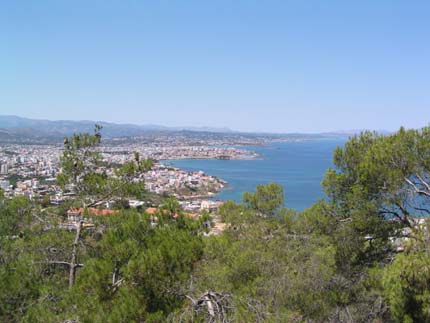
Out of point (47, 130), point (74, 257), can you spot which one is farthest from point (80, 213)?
A: point (47, 130)

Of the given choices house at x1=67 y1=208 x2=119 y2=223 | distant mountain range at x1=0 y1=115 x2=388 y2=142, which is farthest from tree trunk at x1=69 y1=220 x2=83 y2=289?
distant mountain range at x1=0 y1=115 x2=388 y2=142

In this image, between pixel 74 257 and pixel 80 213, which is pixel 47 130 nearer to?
pixel 80 213

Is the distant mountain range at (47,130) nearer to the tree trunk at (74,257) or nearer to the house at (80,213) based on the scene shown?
the house at (80,213)

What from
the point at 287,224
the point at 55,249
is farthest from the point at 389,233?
the point at 55,249

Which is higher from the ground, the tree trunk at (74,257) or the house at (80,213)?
the house at (80,213)

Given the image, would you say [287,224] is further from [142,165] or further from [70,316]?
[70,316]

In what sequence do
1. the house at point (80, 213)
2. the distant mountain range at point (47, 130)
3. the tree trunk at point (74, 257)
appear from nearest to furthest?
the tree trunk at point (74, 257) → the house at point (80, 213) → the distant mountain range at point (47, 130)

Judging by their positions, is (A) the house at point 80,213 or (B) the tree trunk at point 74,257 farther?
(A) the house at point 80,213

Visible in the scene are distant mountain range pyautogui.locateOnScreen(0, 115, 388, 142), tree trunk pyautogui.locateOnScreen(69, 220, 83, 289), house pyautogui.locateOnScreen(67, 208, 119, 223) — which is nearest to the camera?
tree trunk pyautogui.locateOnScreen(69, 220, 83, 289)

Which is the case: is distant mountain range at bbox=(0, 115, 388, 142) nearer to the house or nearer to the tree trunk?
the house

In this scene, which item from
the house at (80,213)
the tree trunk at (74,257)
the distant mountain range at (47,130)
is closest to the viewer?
the tree trunk at (74,257)

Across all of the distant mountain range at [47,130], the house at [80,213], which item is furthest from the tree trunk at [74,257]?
the distant mountain range at [47,130]

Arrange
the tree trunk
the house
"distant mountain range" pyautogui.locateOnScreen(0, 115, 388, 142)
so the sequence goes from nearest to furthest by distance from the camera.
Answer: the tree trunk
the house
"distant mountain range" pyautogui.locateOnScreen(0, 115, 388, 142)

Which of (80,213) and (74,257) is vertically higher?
(80,213)
